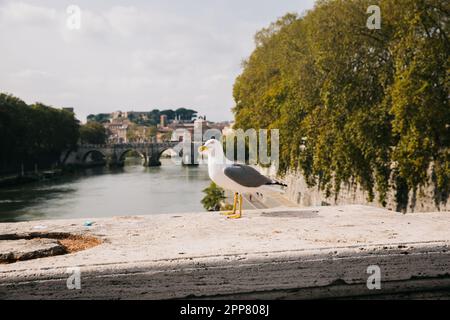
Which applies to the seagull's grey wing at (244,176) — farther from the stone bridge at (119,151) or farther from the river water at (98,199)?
the stone bridge at (119,151)

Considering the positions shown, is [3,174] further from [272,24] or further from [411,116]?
[411,116]

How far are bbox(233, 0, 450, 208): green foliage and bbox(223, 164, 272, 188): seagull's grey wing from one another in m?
8.62

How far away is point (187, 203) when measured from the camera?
3416 centimetres

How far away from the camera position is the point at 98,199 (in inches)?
1430

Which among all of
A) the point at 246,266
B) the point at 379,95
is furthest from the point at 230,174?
the point at 379,95

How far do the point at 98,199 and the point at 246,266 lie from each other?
3472 centimetres

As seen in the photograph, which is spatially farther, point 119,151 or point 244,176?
point 119,151

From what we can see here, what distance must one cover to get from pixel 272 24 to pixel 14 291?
32.5 meters

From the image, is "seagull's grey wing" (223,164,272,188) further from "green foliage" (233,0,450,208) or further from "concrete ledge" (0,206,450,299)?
"green foliage" (233,0,450,208)

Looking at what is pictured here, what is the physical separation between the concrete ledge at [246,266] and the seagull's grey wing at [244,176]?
5.84 feet

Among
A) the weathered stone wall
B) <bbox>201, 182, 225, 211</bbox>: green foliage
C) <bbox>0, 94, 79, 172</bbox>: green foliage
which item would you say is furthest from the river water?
the weathered stone wall

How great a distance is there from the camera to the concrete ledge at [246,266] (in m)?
2.66

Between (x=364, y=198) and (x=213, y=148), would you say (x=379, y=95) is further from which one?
(x=213, y=148)
